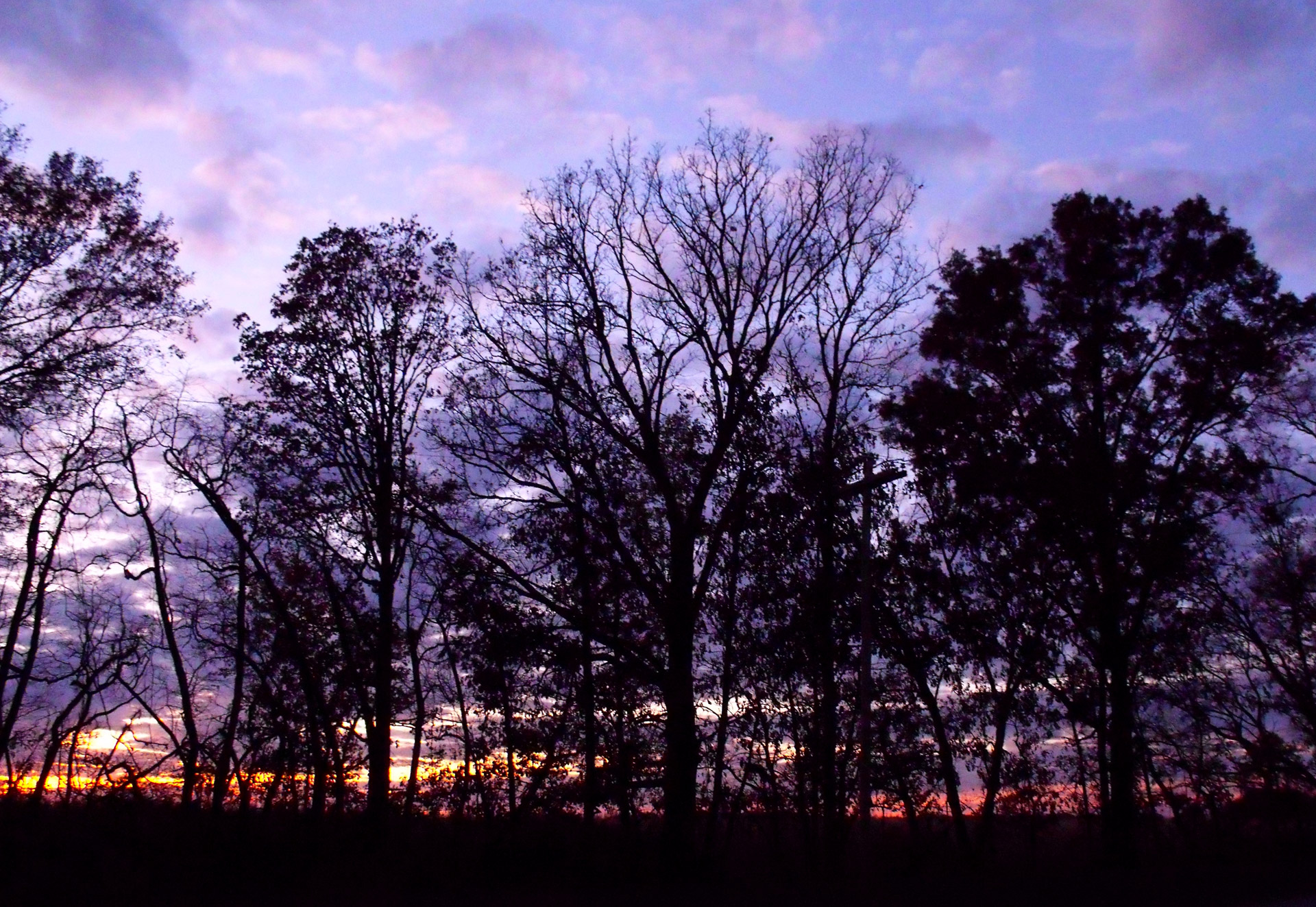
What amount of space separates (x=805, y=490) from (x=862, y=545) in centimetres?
566

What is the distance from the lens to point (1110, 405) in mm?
26438

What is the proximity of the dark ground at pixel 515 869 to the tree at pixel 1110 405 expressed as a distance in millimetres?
4236

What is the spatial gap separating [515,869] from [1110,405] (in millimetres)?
17810

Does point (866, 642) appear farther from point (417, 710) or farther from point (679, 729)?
point (417, 710)

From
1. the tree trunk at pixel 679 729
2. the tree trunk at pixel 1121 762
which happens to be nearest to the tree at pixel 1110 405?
the tree trunk at pixel 1121 762

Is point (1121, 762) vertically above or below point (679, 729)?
below

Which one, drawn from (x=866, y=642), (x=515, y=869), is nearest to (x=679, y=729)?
Answer: (x=515, y=869)

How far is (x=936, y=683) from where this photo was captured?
89.1 feet

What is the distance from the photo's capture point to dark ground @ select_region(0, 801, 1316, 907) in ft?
59.8

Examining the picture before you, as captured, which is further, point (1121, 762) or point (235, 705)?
point (235, 705)

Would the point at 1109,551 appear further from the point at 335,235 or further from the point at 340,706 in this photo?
the point at 340,706

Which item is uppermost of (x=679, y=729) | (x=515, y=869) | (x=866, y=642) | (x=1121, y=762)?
(x=866, y=642)

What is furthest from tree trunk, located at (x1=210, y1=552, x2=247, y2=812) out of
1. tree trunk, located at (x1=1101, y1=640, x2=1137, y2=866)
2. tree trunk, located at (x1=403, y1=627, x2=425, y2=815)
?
tree trunk, located at (x1=1101, y1=640, x2=1137, y2=866)

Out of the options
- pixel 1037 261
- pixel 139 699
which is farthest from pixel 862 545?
pixel 139 699
